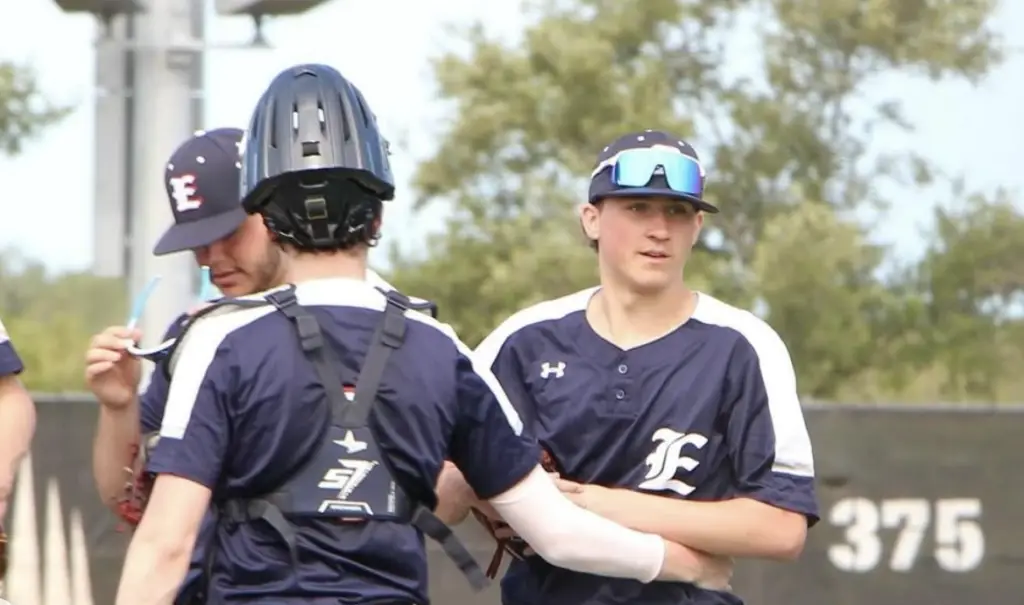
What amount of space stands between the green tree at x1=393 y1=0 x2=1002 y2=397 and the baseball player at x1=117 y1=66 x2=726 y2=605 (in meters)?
18.4

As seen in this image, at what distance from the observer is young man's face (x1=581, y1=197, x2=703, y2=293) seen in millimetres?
4184

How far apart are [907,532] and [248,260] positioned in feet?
15.2

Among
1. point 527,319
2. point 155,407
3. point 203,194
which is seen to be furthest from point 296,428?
point 527,319

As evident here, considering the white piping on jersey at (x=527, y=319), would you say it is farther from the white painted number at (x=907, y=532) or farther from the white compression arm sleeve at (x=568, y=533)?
the white painted number at (x=907, y=532)

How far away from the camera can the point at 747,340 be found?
4.16m

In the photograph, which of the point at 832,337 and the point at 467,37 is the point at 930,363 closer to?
the point at 832,337

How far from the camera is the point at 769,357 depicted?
4137mm

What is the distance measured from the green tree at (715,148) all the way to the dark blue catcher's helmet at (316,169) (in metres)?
18.3

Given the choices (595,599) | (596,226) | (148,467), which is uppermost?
(596,226)

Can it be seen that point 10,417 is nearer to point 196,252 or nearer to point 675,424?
point 196,252

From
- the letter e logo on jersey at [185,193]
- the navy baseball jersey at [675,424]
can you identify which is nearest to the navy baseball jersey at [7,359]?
the letter e logo on jersey at [185,193]

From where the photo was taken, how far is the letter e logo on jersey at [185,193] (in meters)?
4.14

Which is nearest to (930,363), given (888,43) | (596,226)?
(888,43)

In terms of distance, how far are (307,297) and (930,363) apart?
67.1 feet
